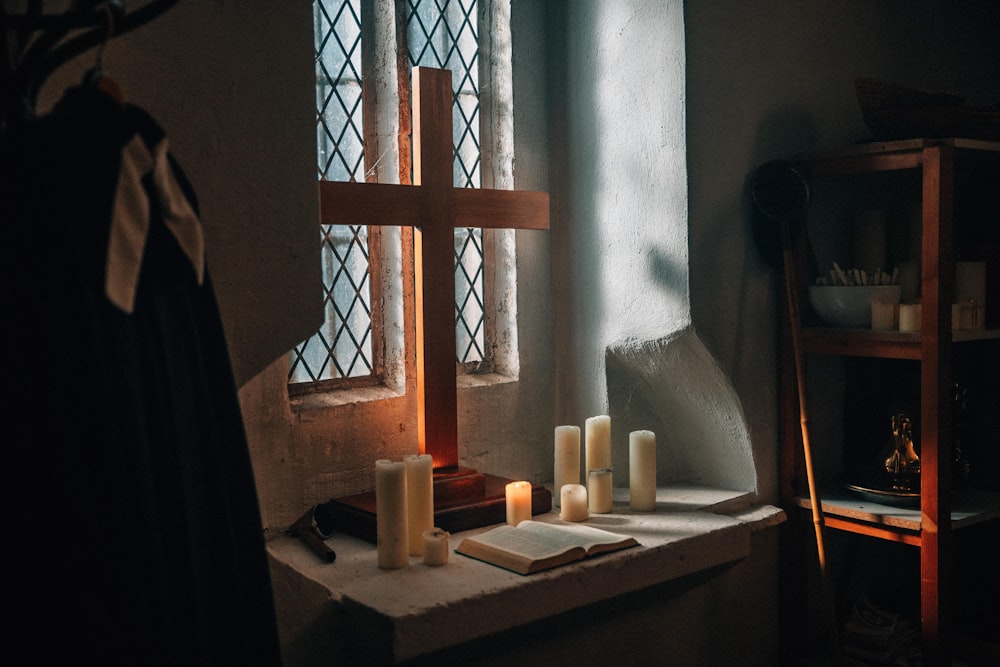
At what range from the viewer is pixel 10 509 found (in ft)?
3.09

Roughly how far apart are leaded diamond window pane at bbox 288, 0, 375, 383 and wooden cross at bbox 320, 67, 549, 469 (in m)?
0.24

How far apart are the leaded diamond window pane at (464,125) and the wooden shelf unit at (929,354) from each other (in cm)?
79

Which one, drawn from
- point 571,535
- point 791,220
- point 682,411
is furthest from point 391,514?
point 791,220

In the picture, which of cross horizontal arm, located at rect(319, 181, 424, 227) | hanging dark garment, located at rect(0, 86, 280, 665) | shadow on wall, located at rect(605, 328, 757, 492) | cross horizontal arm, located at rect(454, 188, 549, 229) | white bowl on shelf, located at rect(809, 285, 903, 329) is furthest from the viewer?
shadow on wall, located at rect(605, 328, 757, 492)

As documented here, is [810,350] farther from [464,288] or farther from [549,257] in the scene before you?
[464,288]

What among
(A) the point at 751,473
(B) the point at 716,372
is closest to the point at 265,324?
(B) the point at 716,372

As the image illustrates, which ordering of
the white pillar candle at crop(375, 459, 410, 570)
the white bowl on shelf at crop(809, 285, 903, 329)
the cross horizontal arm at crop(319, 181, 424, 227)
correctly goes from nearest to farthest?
the white pillar candle at crop(375, 459, 410, 570)
the cross horizontal arm at crop(319, 181, 424, 227)
the white bowl on shelf at crop(809, 285, 903, 329)

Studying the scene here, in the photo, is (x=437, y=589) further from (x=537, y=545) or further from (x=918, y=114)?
(x=918, y=114)

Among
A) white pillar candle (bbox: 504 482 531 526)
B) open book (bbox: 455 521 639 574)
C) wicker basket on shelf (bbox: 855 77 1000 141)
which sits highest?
wicker basket on shelf (bbox: 855 77 1000 141)

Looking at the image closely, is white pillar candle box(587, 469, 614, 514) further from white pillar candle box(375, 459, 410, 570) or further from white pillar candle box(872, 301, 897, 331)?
white pillar candle box(872, 301, 897, 331)

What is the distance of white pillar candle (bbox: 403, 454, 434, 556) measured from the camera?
181cm

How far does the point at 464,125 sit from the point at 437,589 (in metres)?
1.20

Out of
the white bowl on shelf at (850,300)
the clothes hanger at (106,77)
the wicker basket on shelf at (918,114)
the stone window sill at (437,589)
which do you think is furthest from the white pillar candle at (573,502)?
the clothes hanger at (106,77)

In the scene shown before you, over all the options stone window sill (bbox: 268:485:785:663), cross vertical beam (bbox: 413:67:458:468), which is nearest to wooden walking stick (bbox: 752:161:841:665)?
stone window sill (bbox: 268:485:785:663)
